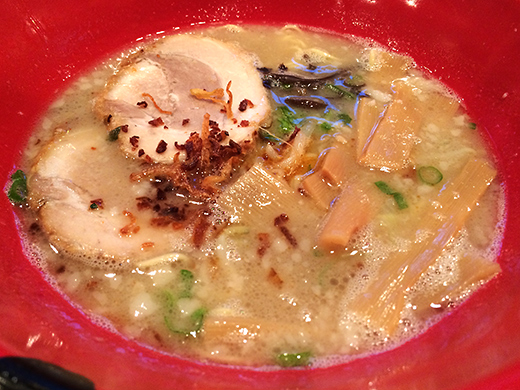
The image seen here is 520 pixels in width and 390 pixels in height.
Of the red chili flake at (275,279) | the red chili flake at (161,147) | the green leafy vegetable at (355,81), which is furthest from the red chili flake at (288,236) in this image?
the green leafy vegetable at (355,81)

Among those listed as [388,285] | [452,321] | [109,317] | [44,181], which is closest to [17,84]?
→ [44,181]

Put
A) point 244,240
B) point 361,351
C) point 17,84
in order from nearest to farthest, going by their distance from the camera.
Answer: point 361,351 < point 244,240 < point 17,84

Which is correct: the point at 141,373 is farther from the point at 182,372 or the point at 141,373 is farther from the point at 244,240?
the point at 244,240

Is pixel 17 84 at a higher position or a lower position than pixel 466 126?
higher

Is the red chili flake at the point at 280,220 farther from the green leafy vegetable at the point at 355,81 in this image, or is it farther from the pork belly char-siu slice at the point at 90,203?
the green leafy vegetable at the point at 355,81

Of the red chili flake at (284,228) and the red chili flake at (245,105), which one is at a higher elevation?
the red chili flake at (245,105)

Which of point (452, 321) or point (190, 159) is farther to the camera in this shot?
point (190, 159)

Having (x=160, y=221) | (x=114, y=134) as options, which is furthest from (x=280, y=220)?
(x=114, y=134)
